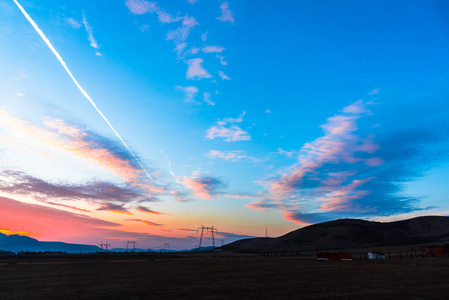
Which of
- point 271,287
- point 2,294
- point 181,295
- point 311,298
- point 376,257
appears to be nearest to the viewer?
point 311,298

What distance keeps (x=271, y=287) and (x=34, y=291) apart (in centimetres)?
2044

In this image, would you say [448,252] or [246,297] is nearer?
[246,297]

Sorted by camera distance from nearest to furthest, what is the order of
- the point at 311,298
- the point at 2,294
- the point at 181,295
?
the point at 311,298 → the point at 181,295 → the point at 2,294

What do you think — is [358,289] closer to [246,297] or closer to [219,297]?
[246,297]

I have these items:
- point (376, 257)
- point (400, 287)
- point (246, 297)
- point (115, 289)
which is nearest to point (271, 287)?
point (246, 297)

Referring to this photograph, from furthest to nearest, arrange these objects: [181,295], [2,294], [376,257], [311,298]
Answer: [376,257]
[2,294]
[181,295]
[311,298]

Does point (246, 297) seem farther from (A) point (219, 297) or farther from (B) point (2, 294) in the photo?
(B) point (2, 294)

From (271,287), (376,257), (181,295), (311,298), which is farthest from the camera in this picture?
(376,257)

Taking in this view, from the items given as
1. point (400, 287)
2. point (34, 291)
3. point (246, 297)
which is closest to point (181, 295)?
point (246, 297)

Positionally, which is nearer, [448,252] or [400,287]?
[400,287]

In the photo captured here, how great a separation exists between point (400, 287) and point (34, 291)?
102 feet

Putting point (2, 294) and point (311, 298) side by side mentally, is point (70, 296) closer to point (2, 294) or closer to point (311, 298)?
point (2, 294)

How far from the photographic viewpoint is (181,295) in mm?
24094

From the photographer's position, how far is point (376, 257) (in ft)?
261
